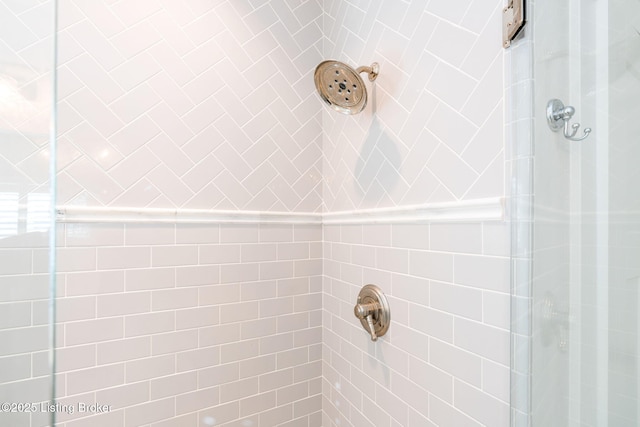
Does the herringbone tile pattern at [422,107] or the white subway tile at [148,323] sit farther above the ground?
the herringbone tile pattern at [422,107]

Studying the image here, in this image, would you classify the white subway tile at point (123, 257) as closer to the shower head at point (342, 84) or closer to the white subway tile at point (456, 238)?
the shower head at point (342, 84)

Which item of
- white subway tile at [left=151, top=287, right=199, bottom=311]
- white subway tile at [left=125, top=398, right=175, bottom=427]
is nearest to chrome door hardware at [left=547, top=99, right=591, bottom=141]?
white subway tile at [left=151, top=287, right=199, bottom=311]

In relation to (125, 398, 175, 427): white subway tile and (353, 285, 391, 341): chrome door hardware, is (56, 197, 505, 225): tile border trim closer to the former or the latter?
(353, 285, 391, 341): chrome door hardware

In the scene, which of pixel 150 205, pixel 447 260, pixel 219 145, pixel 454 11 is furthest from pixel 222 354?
pixel 454 11

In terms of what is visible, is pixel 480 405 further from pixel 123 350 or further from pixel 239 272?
pixel 123 350

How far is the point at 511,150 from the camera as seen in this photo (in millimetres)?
708

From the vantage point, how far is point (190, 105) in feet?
4.00

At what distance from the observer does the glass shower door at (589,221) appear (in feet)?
1.61

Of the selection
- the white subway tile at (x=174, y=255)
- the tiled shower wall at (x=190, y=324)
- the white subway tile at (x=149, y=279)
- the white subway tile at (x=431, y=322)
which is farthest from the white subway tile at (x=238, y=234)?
the white subway tile at (x=431, y=322)

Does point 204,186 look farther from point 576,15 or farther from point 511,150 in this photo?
point 576,15

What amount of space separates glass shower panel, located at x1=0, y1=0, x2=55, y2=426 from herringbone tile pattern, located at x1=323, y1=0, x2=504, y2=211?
0.99 metres

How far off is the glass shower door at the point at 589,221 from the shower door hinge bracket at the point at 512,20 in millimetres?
38

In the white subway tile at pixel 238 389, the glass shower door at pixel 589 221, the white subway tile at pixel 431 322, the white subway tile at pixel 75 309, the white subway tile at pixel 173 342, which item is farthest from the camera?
the white subway tile at pixel 238 389

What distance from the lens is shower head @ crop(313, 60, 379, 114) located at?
1047mm
